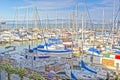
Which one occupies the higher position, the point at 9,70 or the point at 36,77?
the point at 9,70

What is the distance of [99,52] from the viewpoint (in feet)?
84.2

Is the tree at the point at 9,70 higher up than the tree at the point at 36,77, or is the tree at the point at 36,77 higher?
the tree at the point at 9,70

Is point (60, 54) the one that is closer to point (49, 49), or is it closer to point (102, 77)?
point (49, 49)

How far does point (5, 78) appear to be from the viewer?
16.9 m

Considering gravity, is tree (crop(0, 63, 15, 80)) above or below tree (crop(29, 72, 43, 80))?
above

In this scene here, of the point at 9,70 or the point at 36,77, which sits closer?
the point at 36,77

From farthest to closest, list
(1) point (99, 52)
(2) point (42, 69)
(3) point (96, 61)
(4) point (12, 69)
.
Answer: (1) point (99, 52), (3) point (96, 61), (2) point (42, 69), (4) point (12, 69)

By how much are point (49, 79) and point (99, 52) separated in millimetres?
11718

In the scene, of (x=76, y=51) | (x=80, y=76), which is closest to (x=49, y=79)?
Answer: (x=80, y=76)

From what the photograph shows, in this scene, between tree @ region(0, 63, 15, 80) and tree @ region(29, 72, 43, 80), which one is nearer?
tree @ region(29, 72, 43, 80)

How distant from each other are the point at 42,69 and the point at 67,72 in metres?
2.79

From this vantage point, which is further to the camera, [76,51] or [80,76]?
[76,51]

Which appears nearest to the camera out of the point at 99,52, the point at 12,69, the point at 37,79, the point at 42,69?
the point at 37,79

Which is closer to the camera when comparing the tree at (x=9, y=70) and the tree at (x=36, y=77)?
the tree at (x=36, y=77)
